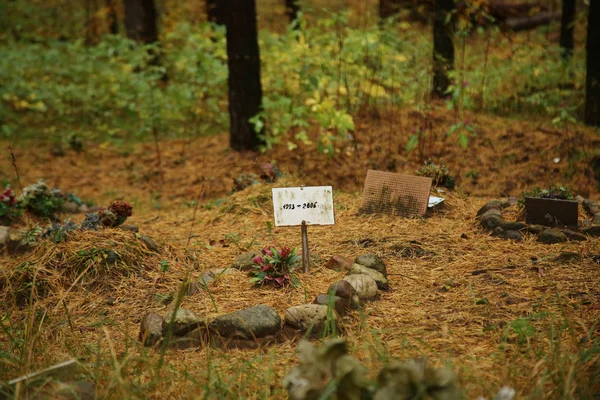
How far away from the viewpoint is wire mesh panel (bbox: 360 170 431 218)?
4453 mm

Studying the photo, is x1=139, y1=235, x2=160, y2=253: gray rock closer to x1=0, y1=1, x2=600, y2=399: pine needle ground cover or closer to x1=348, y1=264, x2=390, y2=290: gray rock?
x1=0, y1=1, x2=600, y2=399: pine needle ground cover

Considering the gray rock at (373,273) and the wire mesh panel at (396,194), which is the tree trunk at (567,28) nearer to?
the wire mesh panel at (396,194)

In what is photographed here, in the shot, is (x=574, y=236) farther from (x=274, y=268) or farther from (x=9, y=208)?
(x=9, y=208)

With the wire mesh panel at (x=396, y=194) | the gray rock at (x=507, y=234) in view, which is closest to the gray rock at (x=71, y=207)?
the wire mesh panel at (x=396, y=194)

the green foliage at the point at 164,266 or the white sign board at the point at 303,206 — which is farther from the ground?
the white sign board at the point at 303,206

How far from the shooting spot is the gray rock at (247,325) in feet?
9.29

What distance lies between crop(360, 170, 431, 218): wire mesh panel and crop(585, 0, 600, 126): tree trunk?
3.15m

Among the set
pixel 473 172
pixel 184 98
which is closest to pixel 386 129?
pixel 473 172

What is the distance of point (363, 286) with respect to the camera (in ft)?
10.4

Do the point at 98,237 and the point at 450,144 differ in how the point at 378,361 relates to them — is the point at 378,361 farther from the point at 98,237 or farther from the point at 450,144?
the point at 450,144

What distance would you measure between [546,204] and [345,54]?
132 inches

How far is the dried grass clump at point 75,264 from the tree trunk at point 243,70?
3.17m

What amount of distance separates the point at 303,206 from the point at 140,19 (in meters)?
8.15

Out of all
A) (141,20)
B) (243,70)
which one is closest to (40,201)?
(243,70)
